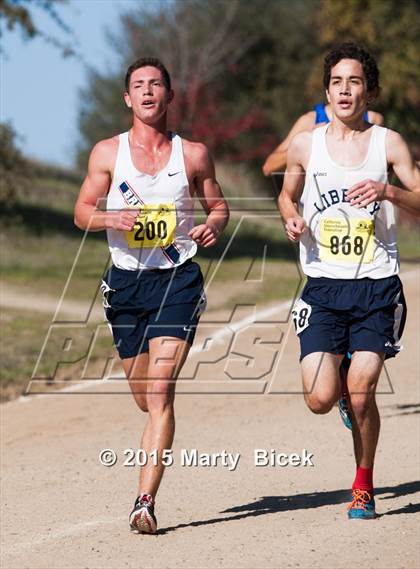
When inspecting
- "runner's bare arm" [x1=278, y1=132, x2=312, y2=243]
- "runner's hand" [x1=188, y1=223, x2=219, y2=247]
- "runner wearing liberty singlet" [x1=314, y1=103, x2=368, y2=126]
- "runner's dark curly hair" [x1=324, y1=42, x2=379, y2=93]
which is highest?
"runner's dark curly hair" [x1=324, y1=42, x2=379, y2=93]

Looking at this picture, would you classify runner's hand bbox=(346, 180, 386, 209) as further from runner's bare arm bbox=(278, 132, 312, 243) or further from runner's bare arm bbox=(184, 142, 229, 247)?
runner's bare arm bbox=(184, 142, 229, 247)

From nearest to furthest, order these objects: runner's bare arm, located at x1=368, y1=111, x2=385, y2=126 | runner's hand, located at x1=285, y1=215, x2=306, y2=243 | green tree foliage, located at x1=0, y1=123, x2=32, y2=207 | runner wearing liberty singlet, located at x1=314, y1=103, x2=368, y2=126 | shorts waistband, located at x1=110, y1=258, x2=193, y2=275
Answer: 1. runner's hand, located at x1=285, y1=215, x2=306, y2=243
2. shorts waistband, located at x1=110, y1=258, x2=193, y2=275
3. runner's bare arm, located at x1=368, y1=111, x2=385, y2=126
4. runner wearing liberty singlet, located at x1=314, y1=103, x2=368, y2=126
5. green tree foliage, located at x1=0, y1=123, x2=32, y2=207

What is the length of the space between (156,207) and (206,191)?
1.16 feet

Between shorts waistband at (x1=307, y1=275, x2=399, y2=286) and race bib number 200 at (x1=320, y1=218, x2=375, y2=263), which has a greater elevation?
race bib number 200 at (x1=320, y1=218, x2=375, y2=263)

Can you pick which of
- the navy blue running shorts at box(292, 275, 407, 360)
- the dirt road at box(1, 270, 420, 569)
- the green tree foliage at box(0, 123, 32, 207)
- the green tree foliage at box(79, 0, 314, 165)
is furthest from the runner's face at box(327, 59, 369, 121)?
the green tree foliage at box(79, 0, 314, 165)

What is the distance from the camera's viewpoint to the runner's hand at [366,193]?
704 cm

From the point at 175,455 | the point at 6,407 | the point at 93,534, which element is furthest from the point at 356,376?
the point at 6,407

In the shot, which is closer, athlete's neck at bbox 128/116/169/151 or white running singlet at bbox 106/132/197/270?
white running singlet at bbox 106/132/197/270

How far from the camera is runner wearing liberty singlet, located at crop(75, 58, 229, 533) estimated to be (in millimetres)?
7469

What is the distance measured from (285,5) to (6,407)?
125ft

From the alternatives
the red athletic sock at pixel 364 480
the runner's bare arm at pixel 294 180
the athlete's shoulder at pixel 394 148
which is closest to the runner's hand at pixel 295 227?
the runner's bare arm at pixel 294 180

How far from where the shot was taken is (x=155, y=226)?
7473 mm

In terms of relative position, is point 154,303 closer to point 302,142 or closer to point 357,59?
point 302,142

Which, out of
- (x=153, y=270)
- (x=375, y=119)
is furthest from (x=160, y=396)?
(x=375, y=119)
